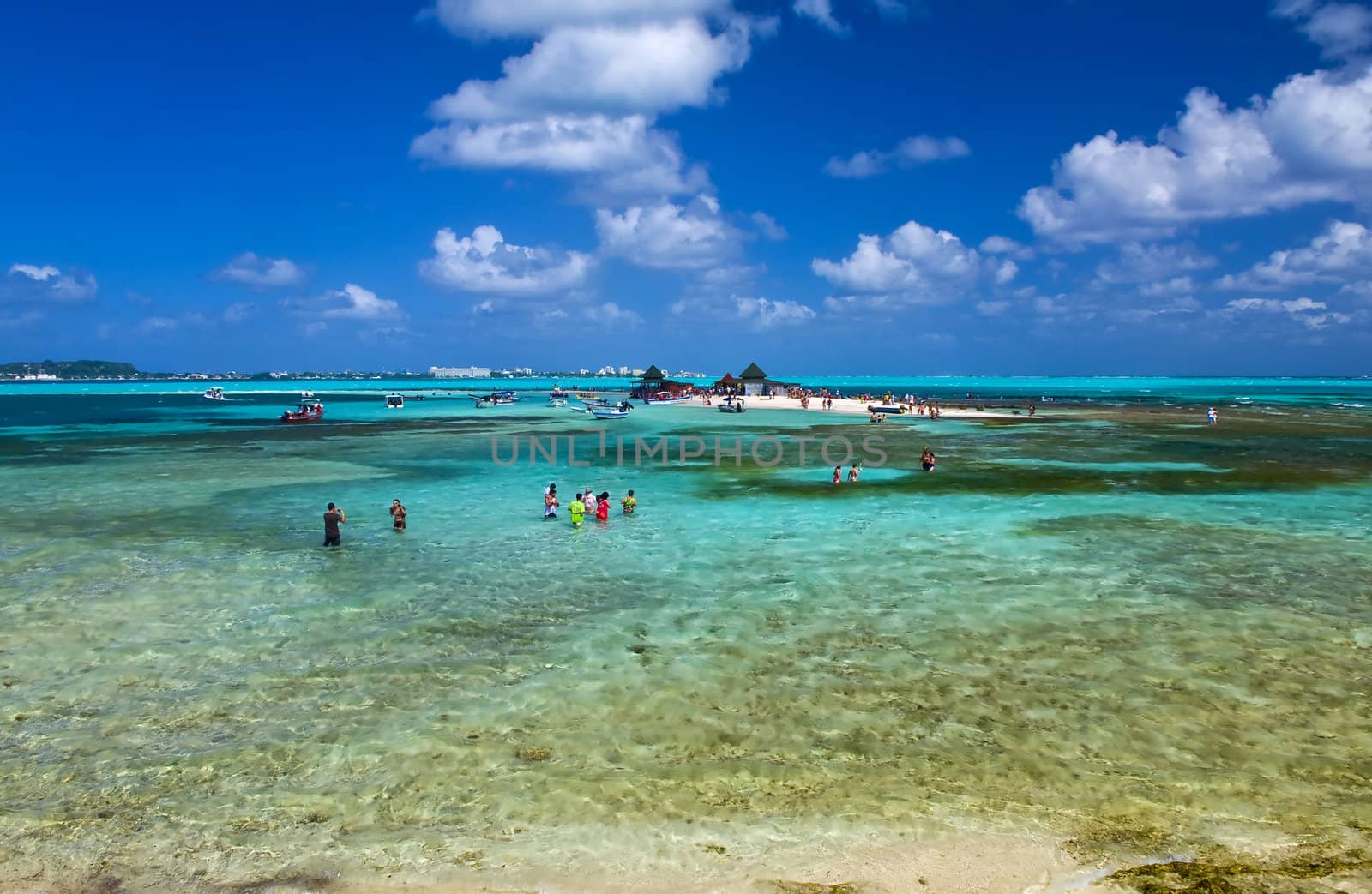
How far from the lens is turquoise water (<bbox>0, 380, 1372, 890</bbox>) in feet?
28.5

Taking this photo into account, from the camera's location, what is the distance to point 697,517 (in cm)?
2744

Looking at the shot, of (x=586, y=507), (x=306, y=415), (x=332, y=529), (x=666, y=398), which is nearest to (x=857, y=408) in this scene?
(x=666, y=398)

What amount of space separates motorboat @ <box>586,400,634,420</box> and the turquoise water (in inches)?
2412

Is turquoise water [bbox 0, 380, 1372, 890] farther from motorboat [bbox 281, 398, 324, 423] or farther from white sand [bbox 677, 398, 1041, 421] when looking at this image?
motorboat [bbox 281, 398, 324, 423]

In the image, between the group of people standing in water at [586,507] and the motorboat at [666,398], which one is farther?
the motorboat at [666,398]

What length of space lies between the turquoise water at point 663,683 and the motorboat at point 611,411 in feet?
201

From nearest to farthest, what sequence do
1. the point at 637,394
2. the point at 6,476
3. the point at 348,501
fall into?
the point at 348,501 → the point at 6,476 → the point at 637,394

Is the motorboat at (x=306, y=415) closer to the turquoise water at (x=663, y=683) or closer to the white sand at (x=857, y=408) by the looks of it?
the white sand at (x=857, y=408)

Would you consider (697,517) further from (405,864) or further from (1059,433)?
(1059,433)

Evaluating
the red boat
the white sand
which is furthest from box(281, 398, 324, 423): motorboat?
the white sand

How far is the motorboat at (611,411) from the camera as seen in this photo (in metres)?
91.0

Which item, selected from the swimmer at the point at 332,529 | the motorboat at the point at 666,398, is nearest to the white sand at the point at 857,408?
the motorboat at the point at 666,398

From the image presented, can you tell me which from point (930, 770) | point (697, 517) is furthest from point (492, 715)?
point (697, 517)

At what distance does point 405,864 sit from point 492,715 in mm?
3688
